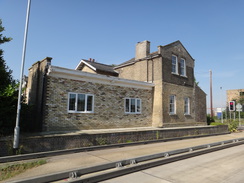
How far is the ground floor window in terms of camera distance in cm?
1575

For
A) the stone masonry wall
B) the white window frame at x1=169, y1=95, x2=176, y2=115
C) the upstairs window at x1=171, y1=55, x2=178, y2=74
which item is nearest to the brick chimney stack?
the upstairs window at x1=171, y1=55, x2=178, y2=74

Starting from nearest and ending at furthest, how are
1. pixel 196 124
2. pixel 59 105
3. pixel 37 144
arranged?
1. pixel 37 144
2. pixel 59 105
3. pixel 196 124

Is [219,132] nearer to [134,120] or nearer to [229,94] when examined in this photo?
[134,120]

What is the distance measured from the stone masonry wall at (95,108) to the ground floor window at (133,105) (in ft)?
1.07

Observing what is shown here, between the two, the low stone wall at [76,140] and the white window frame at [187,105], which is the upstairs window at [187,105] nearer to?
the white window frame at [187,105]

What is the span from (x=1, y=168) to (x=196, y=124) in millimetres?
19581

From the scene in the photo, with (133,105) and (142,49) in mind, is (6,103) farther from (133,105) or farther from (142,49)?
(142,49)

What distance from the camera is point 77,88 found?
12695 millimetres

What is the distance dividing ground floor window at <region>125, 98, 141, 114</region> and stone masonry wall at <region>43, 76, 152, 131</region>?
327 mm

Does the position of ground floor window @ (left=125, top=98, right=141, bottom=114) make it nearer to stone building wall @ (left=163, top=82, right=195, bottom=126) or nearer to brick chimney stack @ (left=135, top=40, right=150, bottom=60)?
stone building wall @ (left=163, top=82, right=195, bottom=126)

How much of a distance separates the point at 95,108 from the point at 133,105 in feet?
13.3

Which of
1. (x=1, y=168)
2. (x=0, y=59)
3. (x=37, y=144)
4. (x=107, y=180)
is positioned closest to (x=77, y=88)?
(x=0, y=59)

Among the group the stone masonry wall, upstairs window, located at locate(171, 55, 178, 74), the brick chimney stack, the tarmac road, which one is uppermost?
the brick chimney stack

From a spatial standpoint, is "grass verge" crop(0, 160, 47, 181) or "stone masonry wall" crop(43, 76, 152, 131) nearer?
"grass verge" crop(0, 160, 47, 181)
